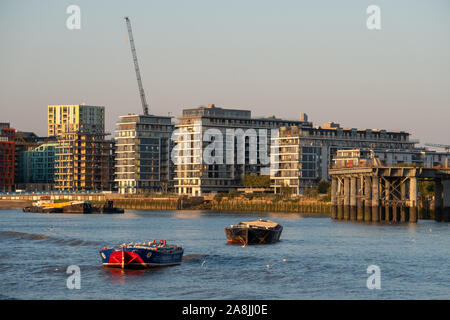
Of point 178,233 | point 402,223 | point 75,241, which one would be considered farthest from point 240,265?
point 402,223

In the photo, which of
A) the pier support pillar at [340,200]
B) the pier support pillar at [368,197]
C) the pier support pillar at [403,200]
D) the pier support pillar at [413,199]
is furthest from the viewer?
the pier support pillar at [340,200]

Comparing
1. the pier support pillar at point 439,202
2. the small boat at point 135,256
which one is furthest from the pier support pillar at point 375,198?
the small boat at point 135,256

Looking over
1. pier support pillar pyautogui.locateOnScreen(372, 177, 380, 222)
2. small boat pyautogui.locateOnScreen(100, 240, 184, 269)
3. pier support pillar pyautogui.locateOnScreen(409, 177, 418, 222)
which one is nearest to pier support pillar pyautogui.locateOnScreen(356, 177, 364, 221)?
pier support pillar pyautogui.locateOnScreen(372, 177, 380, 222)

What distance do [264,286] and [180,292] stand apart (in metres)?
6.65

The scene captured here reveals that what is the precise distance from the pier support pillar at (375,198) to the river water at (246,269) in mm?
28882

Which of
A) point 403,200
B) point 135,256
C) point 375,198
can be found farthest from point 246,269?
point 403,200

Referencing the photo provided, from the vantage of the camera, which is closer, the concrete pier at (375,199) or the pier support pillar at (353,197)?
the concrete pier at (375,199)

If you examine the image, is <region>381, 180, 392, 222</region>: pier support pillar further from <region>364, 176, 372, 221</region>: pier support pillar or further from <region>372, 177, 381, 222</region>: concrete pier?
<region>364, 176, 372, 221</region>: pier support pillar

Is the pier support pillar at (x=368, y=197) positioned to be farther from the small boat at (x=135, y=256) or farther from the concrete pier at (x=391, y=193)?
the small boat at (x=135, y=256)

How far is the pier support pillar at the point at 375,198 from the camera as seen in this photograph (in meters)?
140

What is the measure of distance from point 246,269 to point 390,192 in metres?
77.9

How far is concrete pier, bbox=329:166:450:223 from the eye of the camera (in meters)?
140

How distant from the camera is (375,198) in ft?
463
